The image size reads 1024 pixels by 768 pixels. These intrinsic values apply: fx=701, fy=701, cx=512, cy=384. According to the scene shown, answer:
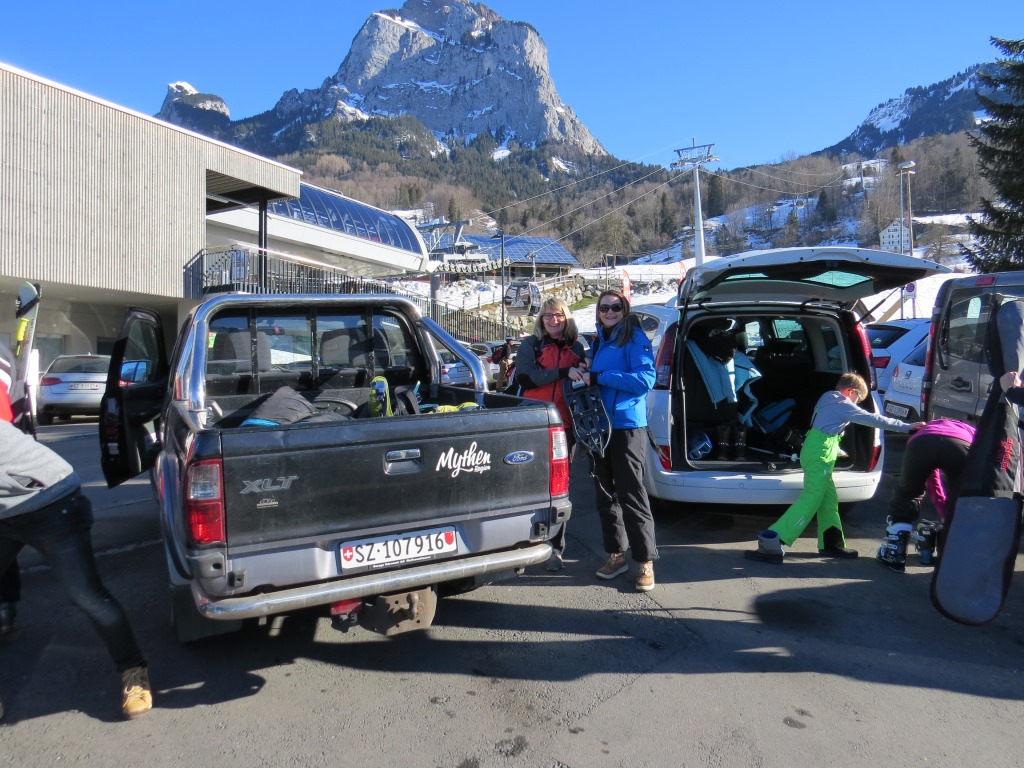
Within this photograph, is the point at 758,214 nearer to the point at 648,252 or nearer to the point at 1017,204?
the point at 648,252

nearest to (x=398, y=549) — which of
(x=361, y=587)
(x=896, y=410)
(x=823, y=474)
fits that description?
(x=361, y=587)

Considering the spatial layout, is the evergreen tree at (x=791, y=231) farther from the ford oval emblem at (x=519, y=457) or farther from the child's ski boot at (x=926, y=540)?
the ford oval emblem at (x=519, y=457)

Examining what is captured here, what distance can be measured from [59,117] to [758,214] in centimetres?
12100

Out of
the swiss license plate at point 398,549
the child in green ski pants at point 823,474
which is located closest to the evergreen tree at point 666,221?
the child in green ski pants at point 823,474

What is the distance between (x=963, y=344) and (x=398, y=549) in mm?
4989

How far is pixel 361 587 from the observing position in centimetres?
307

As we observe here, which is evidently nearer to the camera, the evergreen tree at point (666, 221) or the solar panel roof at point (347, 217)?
the solar panel roof at point (347, 217)

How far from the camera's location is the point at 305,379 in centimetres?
505

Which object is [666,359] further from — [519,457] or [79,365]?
[79,365]

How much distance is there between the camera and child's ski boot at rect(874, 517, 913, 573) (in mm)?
4758

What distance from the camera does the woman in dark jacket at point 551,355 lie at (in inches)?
190

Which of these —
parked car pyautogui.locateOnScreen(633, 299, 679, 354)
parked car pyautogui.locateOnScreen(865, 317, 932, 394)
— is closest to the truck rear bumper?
parked car pyautogui.locateOnScreen(633, 299, 679, 354)

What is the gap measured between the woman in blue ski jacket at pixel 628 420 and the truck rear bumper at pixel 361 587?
102 cm

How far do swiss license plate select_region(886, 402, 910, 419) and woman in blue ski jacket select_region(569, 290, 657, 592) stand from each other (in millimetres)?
4812
